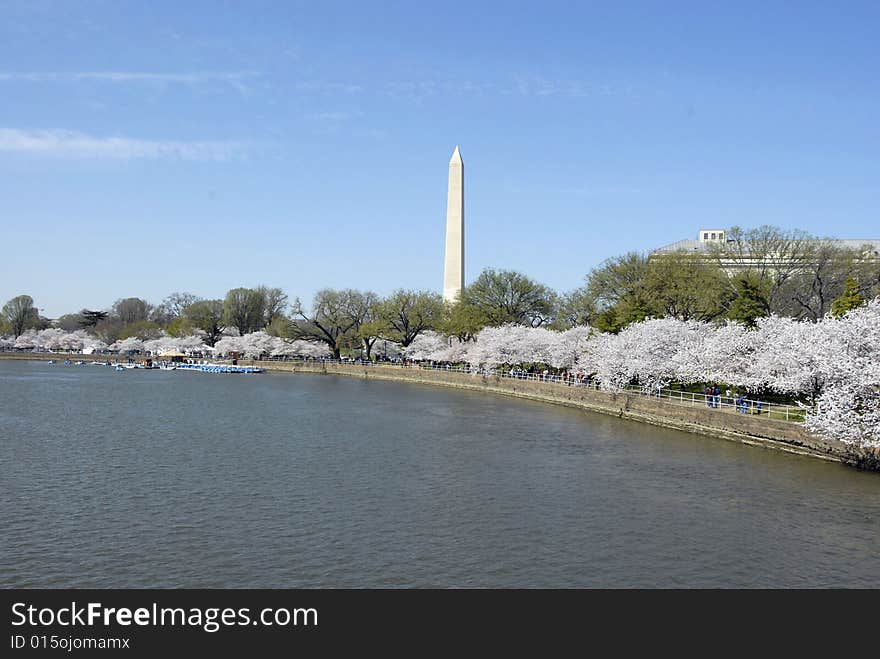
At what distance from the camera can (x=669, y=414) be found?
49.9 m

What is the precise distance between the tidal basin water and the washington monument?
61.0 metres

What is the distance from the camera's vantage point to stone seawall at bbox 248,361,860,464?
121ft

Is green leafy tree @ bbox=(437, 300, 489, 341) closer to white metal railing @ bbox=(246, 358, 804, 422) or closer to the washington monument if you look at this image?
the washington monument

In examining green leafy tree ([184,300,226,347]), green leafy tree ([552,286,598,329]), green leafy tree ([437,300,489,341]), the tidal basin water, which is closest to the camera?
the tidal basin water

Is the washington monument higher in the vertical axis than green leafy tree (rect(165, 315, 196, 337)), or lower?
higher

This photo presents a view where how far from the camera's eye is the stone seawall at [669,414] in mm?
36875

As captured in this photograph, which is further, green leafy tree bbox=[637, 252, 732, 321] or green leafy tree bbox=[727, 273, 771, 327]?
green leafy tree bbox=[637, 252, 732, 321]

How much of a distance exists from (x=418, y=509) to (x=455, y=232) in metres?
82.9

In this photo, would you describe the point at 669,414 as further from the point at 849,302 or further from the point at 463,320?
the point at 463,320

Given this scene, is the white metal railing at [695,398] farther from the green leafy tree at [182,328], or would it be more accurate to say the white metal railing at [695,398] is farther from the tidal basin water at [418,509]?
the green leafy tree at [182,328]

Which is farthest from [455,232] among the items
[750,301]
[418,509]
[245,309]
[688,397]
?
[418,509]

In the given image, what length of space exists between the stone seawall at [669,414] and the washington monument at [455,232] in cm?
1519

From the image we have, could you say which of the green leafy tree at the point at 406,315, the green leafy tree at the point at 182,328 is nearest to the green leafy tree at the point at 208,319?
the green leafy tree at the point at 182,328

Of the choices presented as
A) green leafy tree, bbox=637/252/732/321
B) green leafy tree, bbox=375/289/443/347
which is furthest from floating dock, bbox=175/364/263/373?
green leafy tree, bbox=637/252/732/321
